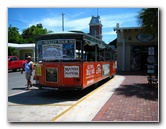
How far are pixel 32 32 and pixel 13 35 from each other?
3.39 feet

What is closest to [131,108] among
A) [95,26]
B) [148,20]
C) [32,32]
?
[95,26]

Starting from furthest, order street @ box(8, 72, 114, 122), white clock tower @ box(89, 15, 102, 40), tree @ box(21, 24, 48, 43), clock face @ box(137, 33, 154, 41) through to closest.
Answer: clock face @ box(137, 33, 154, 41)
tree @ box(21, 24, 48, 43)
white clock tower @ box(89, 15, 102, 40)
street @ box(8, 72, 114, 122)

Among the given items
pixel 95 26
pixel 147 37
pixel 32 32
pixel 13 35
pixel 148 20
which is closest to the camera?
pixel 13 35

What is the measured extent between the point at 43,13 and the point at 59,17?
44 cm

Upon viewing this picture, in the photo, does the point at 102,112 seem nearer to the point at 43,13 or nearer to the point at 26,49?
the point at 43,13

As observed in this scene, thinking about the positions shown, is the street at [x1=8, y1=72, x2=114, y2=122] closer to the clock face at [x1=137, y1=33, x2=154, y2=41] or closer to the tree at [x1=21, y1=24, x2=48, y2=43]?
the tree at [x1=21, y1=24, x2=48, y2=43]

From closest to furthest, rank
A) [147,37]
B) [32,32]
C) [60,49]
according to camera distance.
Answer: [32,32] < [60,49] < [147,37]

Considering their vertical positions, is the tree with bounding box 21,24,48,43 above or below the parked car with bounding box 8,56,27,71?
above

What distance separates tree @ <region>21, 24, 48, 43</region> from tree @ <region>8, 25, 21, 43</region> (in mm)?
300

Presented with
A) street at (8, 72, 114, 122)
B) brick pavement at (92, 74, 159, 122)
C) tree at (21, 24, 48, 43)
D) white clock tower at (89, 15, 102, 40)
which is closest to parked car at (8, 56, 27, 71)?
street at (8, 72, 114, 122)

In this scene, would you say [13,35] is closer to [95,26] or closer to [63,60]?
[63,60]

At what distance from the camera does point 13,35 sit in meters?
6.15

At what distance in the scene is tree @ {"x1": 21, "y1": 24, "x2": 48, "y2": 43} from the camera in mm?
6680
